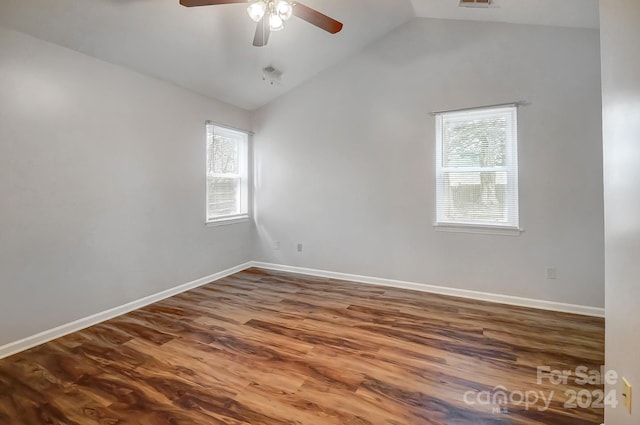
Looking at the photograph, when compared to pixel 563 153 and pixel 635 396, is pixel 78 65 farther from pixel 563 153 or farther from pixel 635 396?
pixel 563 153

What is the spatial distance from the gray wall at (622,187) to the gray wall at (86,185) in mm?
3824

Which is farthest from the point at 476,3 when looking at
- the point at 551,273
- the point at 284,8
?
the point at 551,273

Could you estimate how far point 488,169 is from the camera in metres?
3.27

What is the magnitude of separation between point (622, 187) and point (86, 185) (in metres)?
3.86

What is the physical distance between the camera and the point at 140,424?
154cm

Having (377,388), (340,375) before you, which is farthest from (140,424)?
(377,388)

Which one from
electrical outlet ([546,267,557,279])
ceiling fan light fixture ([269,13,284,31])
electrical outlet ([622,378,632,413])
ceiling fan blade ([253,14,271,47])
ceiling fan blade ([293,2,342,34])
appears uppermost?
ceiling fan blade ([293,2,342,34])

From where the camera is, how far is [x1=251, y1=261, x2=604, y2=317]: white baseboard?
2.92 m

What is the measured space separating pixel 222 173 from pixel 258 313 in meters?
2.32

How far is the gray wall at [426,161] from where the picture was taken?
2877 mm

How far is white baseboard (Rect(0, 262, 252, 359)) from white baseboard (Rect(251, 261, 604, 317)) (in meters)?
1.41

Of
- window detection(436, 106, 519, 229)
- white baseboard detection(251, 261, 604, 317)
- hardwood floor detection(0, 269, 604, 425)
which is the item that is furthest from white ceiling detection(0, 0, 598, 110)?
white baseboard detection(251, 261, 604, 317)

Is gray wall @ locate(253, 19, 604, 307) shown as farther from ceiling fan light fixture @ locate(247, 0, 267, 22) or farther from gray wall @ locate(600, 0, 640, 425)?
ceiling fan light fixture @ locate(247, 0, 267, 22)

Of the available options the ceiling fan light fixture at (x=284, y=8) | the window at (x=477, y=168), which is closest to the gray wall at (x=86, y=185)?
the ceiling fan light fixture at (x=284, y=8)
